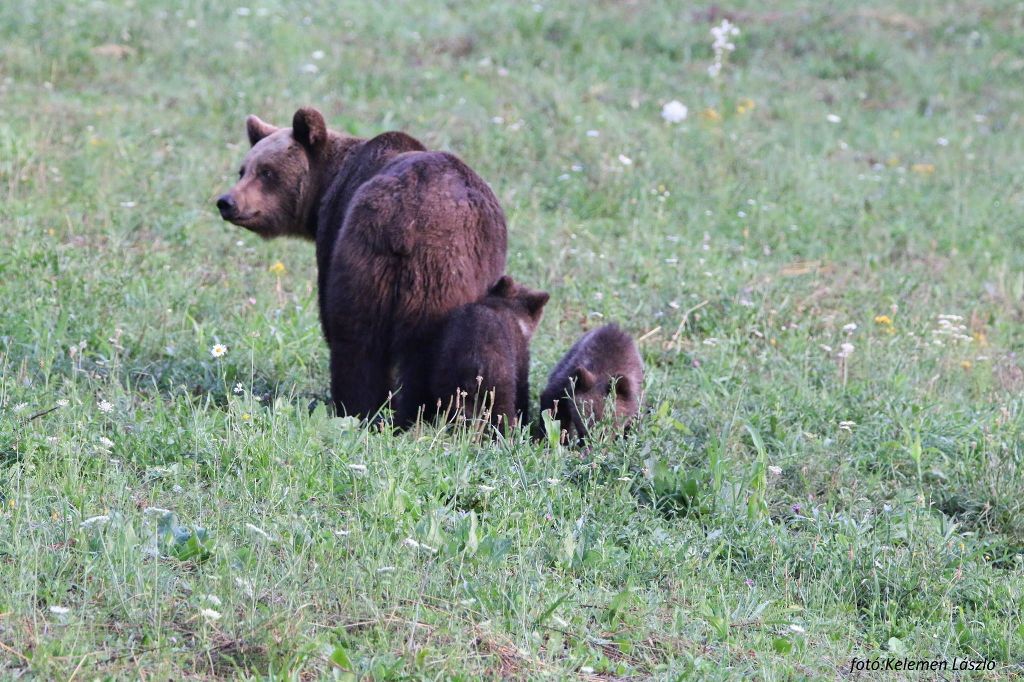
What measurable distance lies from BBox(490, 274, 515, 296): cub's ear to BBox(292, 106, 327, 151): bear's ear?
4.78 feet

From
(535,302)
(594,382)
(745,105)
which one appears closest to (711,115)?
(745,105)

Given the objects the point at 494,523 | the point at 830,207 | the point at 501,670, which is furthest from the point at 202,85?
the point at 501,670

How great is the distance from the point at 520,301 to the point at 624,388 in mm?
737

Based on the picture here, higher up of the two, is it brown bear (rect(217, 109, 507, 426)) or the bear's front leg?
brown bear (rect(217, 109, 507, 426))

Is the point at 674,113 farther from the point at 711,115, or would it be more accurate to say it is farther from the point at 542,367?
the point at 542,367

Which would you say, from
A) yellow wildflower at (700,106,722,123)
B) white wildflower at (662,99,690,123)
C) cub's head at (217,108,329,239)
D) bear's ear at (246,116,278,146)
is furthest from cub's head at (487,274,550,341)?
yellow wildflower at (700,106,722,123)

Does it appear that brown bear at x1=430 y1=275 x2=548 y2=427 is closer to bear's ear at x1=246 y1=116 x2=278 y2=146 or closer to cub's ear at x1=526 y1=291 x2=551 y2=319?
cub's ear at x1=526 y1=291 x2=551 y2=319

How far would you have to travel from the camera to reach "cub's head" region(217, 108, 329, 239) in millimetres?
7238

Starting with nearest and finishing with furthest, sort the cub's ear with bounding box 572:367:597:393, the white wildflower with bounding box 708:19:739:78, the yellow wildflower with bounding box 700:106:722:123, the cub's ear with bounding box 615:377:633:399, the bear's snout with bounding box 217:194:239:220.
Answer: the cub's ear with bounding box 572:367:597:393
the cub's ear with bounding box 615:377:633:399
the bear's snout with bounding box 217:194:239:220
the yellow wildflower with bounding box 700:106:722:123
the white wildflower with bounding box 708:19:739:78

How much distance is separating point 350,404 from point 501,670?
9.15ft

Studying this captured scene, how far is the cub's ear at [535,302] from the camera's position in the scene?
6.81 metres

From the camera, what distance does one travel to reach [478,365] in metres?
6.35

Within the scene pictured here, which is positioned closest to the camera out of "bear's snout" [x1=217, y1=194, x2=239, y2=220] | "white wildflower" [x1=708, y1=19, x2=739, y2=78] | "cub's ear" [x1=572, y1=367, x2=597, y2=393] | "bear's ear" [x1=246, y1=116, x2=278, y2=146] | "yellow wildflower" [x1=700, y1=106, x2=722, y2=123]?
"cub's ear" [x1=572, y1=367, x2=597, y2=393]

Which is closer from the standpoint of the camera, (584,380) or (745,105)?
(584,380)
